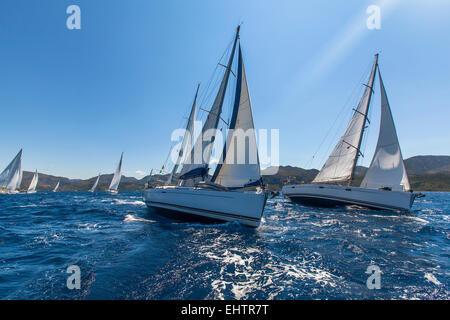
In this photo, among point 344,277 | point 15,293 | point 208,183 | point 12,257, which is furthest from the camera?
point 208,183

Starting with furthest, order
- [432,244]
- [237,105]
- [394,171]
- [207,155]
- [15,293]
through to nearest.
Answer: [394,171], [207,155], [237,105], [432,244], [15,293]

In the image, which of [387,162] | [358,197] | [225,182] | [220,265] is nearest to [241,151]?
[225,182]

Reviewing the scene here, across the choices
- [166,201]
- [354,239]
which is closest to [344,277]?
[354,239]

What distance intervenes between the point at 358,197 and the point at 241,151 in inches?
652

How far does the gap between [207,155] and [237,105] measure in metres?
4.52

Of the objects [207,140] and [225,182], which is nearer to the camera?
[225,182]

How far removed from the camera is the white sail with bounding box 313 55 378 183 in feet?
81.4

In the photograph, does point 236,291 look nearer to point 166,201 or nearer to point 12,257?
point 12,257

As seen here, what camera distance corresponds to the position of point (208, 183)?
43.0ft

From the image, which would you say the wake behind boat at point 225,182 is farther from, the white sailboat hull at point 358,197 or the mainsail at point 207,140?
the white sailboat hull at point 358,197

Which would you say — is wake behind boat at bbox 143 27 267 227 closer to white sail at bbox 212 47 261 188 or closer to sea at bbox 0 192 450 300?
white sail at bbox 212 47 261 188

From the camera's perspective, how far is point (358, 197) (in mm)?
21516

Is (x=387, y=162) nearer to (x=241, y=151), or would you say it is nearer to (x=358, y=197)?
(x=358, y=197)

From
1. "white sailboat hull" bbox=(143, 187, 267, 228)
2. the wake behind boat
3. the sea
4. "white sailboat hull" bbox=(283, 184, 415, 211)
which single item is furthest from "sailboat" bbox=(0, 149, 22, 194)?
"white sailboat hull" bbox=(283, 184, 415, 211)
